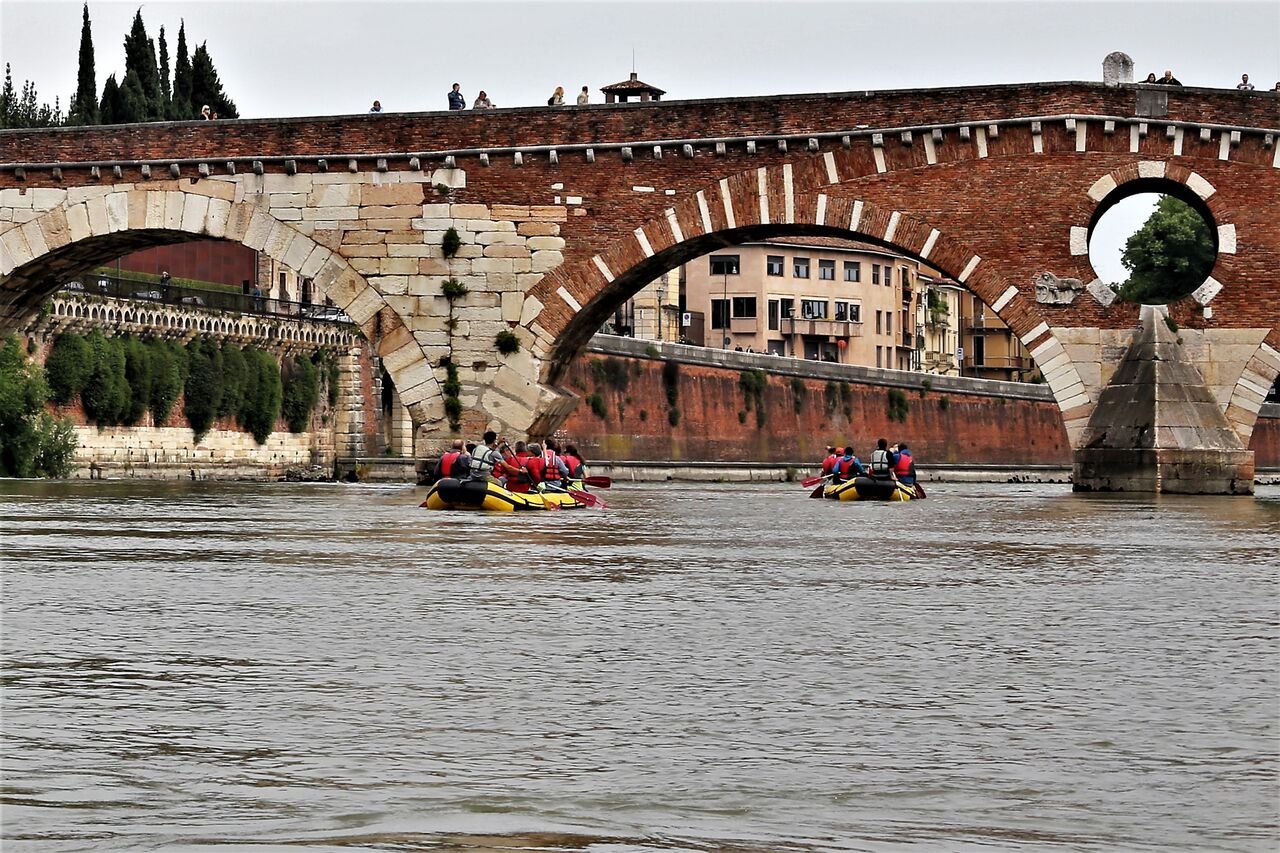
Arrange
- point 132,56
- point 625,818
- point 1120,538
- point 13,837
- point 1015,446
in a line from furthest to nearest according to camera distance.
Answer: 1. point 1015,446
2. point 132,56
3. point 1120,538
4. point 625,818
5. point 13,837

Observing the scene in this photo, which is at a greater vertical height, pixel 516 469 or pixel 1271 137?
pixel 1271 137

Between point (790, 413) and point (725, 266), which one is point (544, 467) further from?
point (725, 266)

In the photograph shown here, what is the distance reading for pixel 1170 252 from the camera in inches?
3393

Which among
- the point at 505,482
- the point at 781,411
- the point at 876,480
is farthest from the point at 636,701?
the point at 781,411

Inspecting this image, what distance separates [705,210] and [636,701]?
82.4ft

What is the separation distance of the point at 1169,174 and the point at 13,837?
28487 mm

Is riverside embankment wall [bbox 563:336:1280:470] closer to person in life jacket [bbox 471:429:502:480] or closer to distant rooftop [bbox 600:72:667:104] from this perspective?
distant rooftop [bbox 600:72:667:104]

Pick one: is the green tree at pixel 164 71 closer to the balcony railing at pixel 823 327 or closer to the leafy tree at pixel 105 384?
the leafy tree at pixel 105 384

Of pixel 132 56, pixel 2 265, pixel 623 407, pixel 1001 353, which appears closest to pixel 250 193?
pixel 2 265

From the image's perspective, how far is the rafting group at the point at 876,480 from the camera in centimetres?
3588

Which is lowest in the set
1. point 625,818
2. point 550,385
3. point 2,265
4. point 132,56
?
point 625,818

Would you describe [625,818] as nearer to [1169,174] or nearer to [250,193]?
[1169,174]

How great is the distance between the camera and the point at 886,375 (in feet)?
248

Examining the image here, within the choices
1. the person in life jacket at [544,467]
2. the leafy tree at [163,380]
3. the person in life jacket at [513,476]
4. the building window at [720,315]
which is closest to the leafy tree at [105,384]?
the leafy tree at [163,380]
